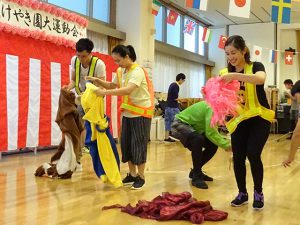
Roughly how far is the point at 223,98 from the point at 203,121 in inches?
39.6

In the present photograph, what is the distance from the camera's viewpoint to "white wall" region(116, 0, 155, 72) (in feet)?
26.9

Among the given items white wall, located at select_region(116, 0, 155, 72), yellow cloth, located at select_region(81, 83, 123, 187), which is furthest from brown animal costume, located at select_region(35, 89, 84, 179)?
white wall, located at select_region(116, 0, 155, 72)

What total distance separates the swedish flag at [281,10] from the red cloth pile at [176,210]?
3.65 m

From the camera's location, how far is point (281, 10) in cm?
554

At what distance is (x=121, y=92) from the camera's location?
321cm

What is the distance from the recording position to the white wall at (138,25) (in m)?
8.20

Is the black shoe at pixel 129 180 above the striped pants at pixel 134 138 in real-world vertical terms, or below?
below

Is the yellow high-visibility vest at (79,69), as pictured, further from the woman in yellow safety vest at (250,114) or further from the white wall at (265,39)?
the white wall at (265,39)

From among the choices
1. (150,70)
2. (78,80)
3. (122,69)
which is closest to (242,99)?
(122,69)

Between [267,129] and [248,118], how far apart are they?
0.15 meters

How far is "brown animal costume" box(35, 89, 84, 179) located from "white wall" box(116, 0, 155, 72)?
438cm

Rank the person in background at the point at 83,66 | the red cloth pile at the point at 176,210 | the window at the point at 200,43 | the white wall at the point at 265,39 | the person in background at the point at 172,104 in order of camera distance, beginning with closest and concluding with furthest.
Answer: the red cloth pile at the point at 176,210 < the person in background at the point at 83,66 < the person in background at the point at 172,104 < the white wall at the point at 265,39 < the window at the point at 200,43

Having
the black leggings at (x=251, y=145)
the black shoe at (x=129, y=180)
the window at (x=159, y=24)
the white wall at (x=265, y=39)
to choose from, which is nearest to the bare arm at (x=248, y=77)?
the black leggings at (x=251, y=145)

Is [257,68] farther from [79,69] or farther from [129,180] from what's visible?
[79,69]
